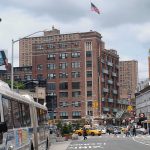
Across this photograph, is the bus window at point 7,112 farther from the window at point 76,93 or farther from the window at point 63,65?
the window at point 63,65

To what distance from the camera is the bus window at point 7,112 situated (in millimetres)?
13114

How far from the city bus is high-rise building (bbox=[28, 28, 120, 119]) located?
119028mm

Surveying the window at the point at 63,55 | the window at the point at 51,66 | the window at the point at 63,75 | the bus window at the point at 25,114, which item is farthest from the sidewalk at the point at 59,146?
the window at the point at 51,66

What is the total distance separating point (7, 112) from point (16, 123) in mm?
1690

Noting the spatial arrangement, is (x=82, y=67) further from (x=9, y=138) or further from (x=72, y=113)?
(x=9, y=138)

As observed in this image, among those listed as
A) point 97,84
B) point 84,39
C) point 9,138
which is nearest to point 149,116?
point 97,84

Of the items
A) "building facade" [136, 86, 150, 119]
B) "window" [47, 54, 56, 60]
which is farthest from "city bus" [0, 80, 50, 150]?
"window" [47, 54, 56, 60]

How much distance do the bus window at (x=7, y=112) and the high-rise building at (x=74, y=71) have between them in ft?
407

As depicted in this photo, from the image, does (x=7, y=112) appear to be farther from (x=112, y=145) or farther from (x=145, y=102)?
(x=145, y=102)

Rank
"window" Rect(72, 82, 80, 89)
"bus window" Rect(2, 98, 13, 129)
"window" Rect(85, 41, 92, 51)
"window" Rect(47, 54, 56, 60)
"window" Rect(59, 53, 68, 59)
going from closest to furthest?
"bus window" Rect(2, 98, 13, 129) < "window" Rect(85, 41, 92, 51) < "window" Rect(72, 82, 80, 89) < "window" Rect(59, 53, 68, 59) < "window" Rect(47, 54, 56, 60)

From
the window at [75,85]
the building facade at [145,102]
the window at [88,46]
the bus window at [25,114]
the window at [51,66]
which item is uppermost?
the window at [88,46]

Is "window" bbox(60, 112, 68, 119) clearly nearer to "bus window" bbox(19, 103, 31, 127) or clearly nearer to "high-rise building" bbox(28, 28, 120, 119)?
"high-rise building" bbox(28, 28, 120, 119)

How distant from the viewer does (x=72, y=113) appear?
141 meters

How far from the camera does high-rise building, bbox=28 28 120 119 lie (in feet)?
464
